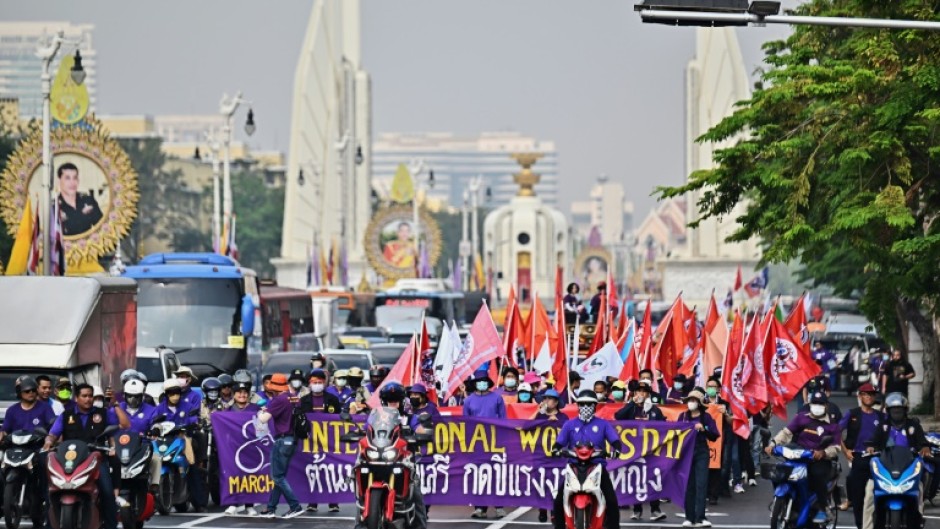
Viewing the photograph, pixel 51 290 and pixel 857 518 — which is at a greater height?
pixel 51 290

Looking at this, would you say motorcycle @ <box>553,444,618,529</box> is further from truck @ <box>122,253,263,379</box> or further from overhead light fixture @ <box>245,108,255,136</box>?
overhead light fixture @ <box>245,108,255,136</box>

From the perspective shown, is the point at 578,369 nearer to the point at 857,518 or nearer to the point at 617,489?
the point at 617,489

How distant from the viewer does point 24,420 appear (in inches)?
684

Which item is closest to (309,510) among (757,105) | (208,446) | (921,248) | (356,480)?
(208,446)

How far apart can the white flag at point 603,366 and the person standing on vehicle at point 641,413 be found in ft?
9.79

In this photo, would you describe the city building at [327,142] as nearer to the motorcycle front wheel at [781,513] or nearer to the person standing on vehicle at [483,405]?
the person standing on vehicle at [483,405]

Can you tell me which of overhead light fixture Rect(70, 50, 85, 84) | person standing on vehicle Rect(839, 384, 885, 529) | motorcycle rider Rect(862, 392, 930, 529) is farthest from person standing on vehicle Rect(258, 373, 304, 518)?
overhead light fixture Rect(70, 50, 85, 84)

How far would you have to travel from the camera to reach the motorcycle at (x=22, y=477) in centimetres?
1722

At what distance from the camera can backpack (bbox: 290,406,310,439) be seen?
19.3 m

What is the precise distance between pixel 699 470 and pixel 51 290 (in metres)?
7.07

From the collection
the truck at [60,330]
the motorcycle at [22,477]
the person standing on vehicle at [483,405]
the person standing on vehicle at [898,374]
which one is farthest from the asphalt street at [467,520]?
the person standing on vehicle at [898,374]

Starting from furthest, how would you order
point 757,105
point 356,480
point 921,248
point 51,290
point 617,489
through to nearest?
1. point 757,105
2. point 921,248
3. point 51,290
4. point 617,489
5. point 356,480

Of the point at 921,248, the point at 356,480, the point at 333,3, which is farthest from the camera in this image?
the point at 333,3

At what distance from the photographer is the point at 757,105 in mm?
27344
